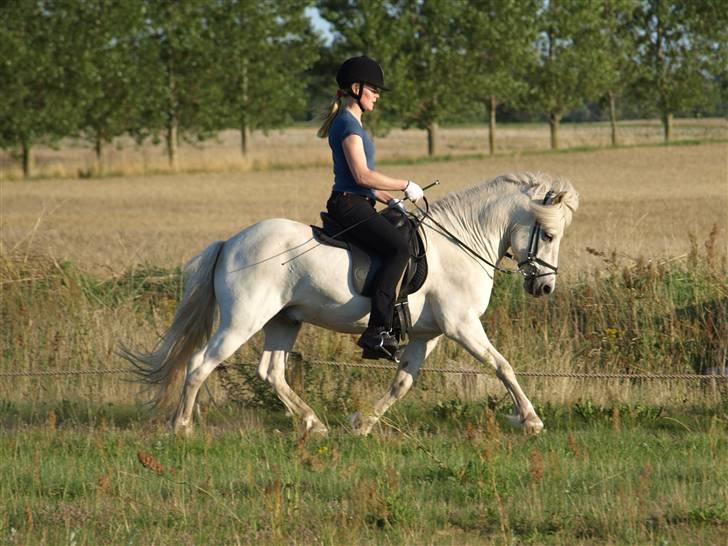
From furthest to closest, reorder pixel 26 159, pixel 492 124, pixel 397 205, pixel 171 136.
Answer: pixel 492 124, pixel 171 136, pixel 26 159, pixel 397 205

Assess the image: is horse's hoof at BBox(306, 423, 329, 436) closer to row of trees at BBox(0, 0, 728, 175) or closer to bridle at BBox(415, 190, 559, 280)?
bridle at BBox(415, 190, 559, 280)

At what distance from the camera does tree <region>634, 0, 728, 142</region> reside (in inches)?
2756

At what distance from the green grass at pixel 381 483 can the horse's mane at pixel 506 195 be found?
141 centimetres

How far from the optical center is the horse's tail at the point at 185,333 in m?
8.40

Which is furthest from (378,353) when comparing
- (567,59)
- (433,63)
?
(567,59)

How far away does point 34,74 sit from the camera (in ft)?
167

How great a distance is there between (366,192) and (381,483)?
2.45 meters

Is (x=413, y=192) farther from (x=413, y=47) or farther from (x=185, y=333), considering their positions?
(x=413, y=47)

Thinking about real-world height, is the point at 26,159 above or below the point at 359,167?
below

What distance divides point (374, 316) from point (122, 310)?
448 centimetres

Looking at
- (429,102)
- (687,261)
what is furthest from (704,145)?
(687,261)

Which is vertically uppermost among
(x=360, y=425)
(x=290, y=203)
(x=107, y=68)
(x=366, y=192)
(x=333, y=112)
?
(x=107, y=68)

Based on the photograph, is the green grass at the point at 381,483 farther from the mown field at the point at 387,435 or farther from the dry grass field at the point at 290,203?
the dry grass field at the point at 290,203

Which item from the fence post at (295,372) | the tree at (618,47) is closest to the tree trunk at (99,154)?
the tree at (618,47)
